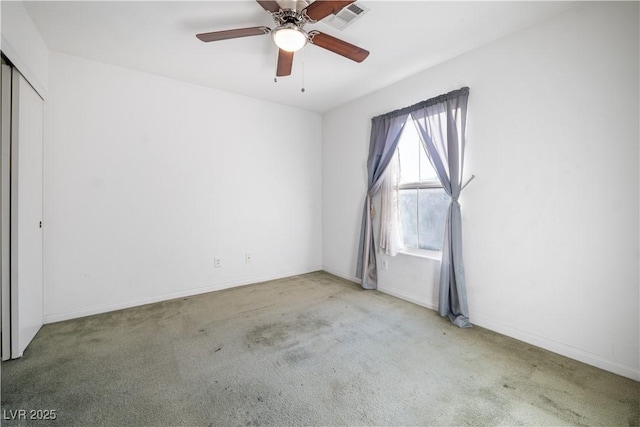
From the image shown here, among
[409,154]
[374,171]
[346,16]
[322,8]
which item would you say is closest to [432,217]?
[409,154]

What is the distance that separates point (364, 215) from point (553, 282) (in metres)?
1.99

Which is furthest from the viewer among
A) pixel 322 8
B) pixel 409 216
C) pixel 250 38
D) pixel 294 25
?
pixel 409 216

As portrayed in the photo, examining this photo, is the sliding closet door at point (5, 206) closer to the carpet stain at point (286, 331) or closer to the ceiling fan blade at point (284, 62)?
the carpet stain at point (286, 331)

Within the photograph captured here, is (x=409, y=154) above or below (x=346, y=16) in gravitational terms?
below

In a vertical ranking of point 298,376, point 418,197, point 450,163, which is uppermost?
point 450,163

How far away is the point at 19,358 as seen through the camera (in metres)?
1.94

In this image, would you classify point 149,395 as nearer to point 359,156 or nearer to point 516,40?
point 359,156

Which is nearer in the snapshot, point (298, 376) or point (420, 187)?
point (298, 376)

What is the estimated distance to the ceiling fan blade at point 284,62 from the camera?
81.4 inches

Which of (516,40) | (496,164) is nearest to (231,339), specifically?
(496,164)

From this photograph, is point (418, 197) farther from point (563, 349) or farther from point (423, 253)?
point (563, 349)

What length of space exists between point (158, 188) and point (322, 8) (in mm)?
2500

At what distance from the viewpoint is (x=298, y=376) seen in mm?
1791

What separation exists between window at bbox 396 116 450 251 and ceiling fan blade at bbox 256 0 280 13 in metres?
1.90
